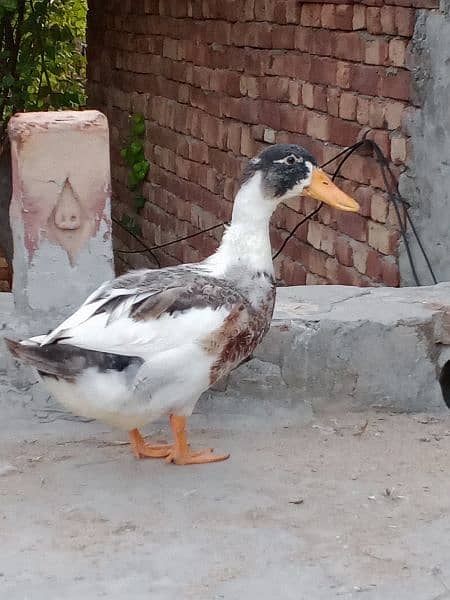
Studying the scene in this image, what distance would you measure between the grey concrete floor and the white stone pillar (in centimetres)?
51

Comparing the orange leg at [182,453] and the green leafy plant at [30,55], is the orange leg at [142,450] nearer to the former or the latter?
the orange leg at [182,453]

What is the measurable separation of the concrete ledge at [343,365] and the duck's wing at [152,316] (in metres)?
0.64

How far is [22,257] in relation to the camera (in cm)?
445

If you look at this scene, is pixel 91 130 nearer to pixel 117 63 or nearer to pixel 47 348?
pixel 47 348

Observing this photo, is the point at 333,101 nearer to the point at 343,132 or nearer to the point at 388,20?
the point at 343,132

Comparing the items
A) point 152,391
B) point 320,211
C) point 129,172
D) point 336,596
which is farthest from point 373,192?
point 129,172

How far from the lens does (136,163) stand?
31.9 ft

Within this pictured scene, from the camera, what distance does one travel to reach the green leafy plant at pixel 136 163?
380 inches

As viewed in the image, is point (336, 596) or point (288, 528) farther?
point (288, 528)

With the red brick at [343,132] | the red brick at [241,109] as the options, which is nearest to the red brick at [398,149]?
the red brick at [343,132]

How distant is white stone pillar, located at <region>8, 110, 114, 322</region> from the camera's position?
14.1ft

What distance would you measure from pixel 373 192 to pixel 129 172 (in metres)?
4.28

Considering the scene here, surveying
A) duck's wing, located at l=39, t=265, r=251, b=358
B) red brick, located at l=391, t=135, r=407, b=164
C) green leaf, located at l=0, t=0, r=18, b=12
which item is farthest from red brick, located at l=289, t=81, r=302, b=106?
duck's wing, located at l=39, t=265, r=251, b=358

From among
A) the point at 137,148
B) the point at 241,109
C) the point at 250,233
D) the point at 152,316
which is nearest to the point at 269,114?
the point at 241,109
